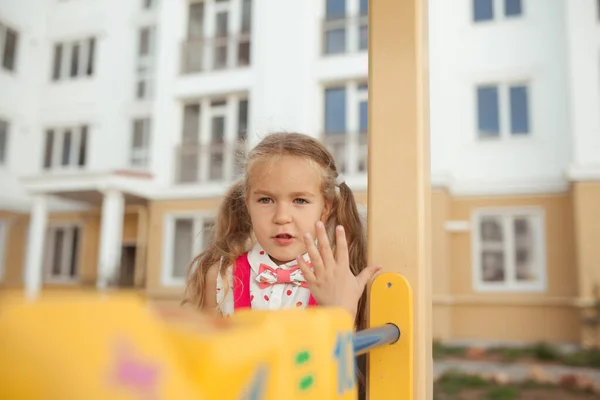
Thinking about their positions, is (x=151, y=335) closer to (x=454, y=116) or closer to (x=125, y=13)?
(x=454, y=116)

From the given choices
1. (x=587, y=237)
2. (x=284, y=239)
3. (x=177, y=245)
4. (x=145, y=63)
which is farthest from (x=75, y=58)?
(x=284, y=239)

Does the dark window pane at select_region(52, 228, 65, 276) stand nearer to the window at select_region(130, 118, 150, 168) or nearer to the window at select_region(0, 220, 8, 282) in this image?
the window at select_region(0, 220, 8, 282)

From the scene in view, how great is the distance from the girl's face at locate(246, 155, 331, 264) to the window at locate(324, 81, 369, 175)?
460 centimetres

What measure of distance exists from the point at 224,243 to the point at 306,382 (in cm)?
45

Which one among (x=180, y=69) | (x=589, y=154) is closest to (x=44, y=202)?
(x=180, y=69)

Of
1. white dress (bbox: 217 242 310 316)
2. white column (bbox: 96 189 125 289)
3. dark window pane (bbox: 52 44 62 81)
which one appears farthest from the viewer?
dark window pane (bbox: 52 44 62 81)

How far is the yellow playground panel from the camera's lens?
0.42 ft

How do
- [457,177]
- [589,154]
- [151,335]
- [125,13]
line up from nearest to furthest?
[151,335] < [589,154] < [457,177] < [125,13]

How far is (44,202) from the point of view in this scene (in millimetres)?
6340

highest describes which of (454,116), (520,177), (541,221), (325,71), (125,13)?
(125,13)

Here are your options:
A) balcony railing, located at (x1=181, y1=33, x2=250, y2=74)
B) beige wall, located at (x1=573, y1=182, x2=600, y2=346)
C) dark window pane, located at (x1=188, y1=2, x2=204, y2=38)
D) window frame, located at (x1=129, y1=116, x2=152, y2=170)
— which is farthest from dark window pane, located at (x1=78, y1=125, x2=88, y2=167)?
beige wall, located at (x1=573, y1=182, x2=600, y2=346)

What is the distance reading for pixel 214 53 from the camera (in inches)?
243

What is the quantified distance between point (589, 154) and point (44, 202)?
5.22 metres

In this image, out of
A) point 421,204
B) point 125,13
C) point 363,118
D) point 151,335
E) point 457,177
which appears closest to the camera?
point 151,335
